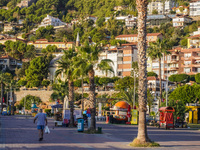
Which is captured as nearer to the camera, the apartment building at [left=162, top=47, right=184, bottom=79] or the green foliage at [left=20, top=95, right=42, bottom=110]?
the green foliage at [left=20, top=95, right=42, bottom=110]

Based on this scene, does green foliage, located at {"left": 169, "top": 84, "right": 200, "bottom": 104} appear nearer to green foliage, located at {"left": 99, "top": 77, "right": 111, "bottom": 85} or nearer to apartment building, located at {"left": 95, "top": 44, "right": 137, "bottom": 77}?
green foliage, located at {"left": 99, "top": 77, "right": 111, "bottom": 85}

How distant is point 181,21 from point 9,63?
69.9 metres

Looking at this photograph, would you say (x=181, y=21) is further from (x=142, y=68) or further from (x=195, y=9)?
(x=142, y=68)

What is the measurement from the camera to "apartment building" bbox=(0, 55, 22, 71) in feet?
506

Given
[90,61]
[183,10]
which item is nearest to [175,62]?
[183,10]

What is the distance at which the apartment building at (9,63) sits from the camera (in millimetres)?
154375

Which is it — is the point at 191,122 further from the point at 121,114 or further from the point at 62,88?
the point at 62,88

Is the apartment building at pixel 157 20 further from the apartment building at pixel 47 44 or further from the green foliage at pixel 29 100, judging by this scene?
the green foliage at pixel 29 100

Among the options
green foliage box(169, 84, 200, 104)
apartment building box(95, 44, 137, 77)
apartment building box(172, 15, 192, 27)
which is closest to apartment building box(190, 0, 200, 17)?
apartment building box(172, 15, 192, 27)

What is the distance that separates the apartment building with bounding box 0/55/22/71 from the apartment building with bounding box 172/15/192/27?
64532 mm

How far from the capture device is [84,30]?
7805 inches

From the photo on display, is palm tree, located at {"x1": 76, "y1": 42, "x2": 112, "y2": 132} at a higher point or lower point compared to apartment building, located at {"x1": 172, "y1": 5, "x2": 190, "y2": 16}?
lower

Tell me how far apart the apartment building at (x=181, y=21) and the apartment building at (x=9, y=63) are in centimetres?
6453

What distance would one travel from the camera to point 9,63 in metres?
156
